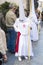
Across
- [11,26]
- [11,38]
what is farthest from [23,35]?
[11,38]

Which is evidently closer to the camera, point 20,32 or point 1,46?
point 1,46

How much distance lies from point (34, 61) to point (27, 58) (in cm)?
31

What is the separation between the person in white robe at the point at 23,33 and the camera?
677 centimetres

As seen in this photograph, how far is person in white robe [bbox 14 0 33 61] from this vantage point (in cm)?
677

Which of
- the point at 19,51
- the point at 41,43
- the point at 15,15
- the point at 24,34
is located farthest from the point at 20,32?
the point at 41,43

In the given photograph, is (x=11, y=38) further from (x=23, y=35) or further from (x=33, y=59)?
(x=33, y=59)

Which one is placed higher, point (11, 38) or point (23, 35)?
point (23, 35)

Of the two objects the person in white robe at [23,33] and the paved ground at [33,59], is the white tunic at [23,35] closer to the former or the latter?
the person in white robe at [23,33]

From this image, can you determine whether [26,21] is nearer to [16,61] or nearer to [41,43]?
[16,61]

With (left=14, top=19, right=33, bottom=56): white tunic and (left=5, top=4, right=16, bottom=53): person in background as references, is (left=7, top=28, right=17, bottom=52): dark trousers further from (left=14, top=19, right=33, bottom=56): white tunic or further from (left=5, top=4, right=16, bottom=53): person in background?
(left=14, top=19, right=33, bottom=56): white tunic

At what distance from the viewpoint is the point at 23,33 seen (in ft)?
22.4

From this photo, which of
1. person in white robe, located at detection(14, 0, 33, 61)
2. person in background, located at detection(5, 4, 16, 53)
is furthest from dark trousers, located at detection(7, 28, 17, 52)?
person in white robe, located at detection(14, 0, 33, 61)

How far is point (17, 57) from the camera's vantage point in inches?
293

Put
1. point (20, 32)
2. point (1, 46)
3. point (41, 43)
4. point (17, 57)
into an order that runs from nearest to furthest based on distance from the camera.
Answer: point (1, 46)
point (20, 32)
point (17, 57)
point (41, 43)
